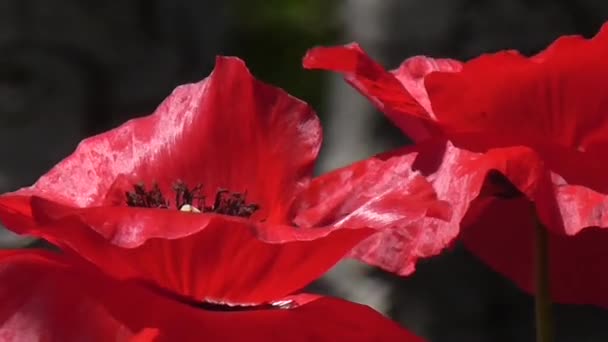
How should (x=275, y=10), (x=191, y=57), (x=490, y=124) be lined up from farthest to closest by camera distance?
(x=275, y=10), (x=191, y=57), (x=490, y=124)

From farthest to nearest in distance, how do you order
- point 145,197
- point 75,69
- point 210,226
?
point 75,69, point 145,197, point 210,226

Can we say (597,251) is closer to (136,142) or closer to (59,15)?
(136,142)

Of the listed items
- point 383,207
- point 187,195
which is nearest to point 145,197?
point 187,195

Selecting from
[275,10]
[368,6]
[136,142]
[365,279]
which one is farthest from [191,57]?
[275,10]

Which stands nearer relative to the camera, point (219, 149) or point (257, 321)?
point (257, 321)

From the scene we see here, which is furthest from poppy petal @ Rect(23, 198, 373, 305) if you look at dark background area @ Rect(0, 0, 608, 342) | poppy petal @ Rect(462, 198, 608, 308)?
dark background area @ Rect(0, 0, 608, 342)

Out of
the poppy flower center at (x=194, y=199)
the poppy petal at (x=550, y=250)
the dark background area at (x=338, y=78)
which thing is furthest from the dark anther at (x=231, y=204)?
the dark background area at (x=338, y=78)

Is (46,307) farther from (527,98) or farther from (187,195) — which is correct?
(527,98)

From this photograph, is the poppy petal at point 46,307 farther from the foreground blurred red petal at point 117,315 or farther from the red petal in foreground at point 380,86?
the red petal in foreground at point 380,86
